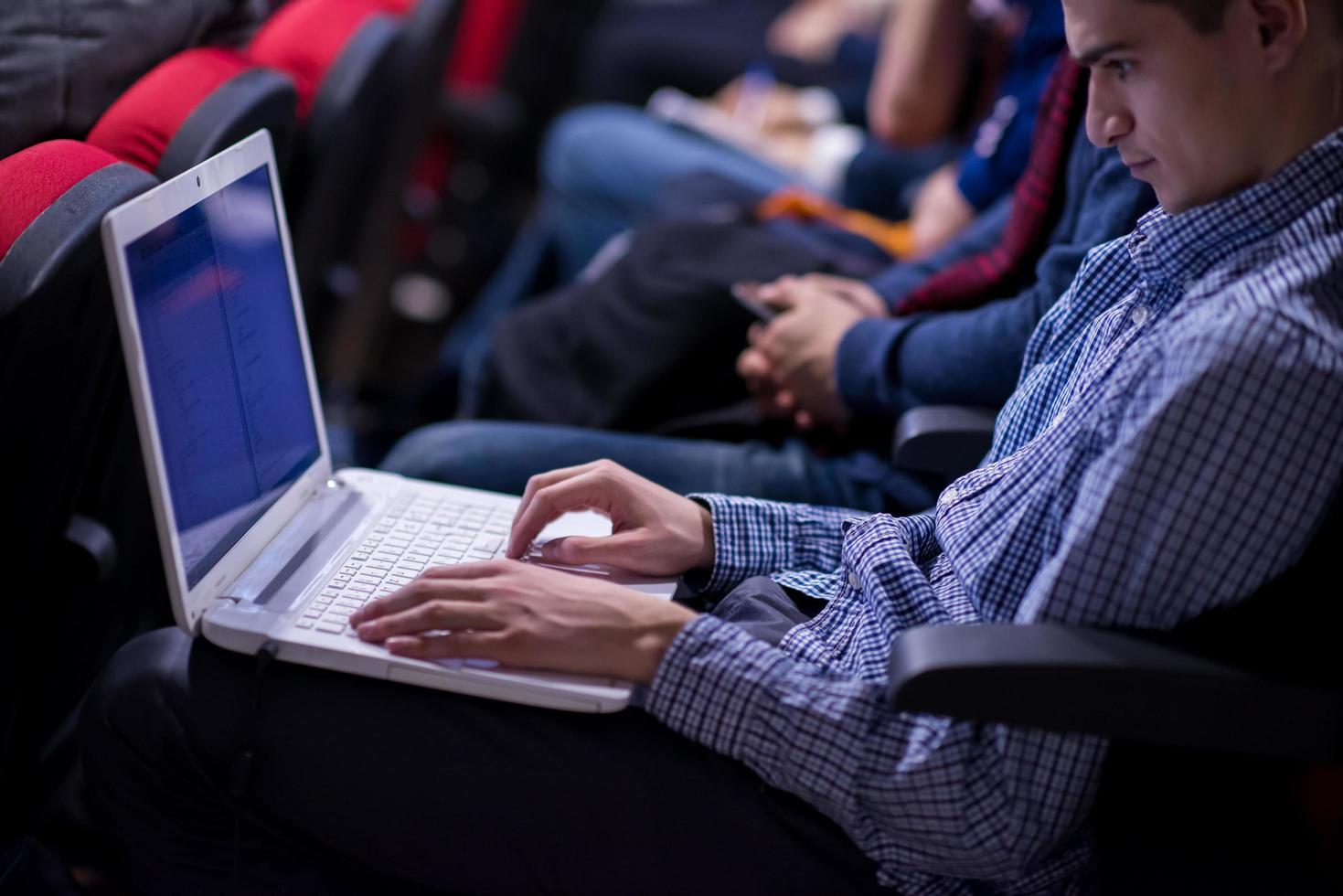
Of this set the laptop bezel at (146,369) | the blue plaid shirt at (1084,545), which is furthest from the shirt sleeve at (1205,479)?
the laptop bezel at (146,369)

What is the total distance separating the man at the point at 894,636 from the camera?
0.85 metres

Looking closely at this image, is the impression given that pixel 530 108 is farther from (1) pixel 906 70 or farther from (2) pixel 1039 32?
(2) pixel 1039 32

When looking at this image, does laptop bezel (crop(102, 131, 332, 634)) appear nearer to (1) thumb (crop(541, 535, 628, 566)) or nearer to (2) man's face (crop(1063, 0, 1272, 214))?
(1) thumb (crop(541, 535, 628, 566))

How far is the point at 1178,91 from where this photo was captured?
896 millimetres

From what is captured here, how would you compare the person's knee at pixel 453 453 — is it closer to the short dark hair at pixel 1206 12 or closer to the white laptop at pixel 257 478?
the white laptop at pixel 257 478

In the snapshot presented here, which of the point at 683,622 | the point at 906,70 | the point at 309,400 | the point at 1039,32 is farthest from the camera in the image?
the point at 906,70

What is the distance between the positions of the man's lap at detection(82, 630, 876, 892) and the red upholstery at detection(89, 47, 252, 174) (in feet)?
1.61

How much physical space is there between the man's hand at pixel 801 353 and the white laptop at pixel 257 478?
0.46 metres

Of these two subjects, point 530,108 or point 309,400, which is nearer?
point 309,400

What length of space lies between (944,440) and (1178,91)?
480 millimetres

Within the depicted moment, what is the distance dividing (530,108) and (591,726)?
272 cm

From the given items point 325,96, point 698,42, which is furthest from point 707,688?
point 698,42

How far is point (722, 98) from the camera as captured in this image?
3158 millimetres

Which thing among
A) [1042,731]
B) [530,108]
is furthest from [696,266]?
[530,108]
